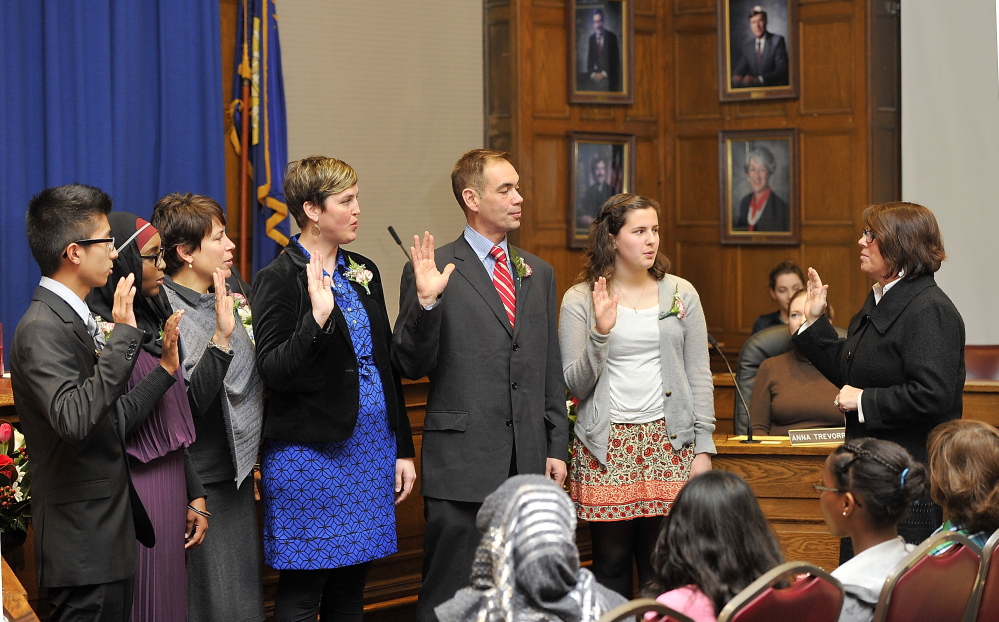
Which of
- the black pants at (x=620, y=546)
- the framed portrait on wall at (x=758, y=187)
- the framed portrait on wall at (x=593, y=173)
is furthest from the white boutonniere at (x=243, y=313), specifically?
the framed portrait on wall at (x=758, y=187)

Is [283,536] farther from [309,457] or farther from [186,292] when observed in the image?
[186,292]

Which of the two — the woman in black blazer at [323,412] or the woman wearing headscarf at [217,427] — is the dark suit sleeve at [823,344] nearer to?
the woman in black blazer at [323,412]

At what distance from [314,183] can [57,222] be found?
0.75 meters

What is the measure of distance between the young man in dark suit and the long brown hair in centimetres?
164

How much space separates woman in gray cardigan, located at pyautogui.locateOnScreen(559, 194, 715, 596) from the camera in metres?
3.39

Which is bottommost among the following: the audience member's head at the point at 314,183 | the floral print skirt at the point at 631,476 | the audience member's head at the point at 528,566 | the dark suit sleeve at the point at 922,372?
the floral print skirt at the point at 631,476

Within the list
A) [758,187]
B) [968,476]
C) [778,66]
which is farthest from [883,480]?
[778,66]

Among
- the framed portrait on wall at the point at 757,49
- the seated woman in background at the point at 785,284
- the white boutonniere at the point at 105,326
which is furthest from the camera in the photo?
the framed portrait on wall at the point at 757,49

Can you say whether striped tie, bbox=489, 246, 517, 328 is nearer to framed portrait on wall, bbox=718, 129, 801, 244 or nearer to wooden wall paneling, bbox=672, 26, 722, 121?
framed portrait on wall, bbox=718, 129, 801, 244

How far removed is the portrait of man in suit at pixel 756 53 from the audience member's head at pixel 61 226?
566 centimetres

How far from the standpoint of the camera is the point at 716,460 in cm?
385

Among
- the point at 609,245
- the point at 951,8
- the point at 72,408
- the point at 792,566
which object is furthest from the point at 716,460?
the point at 951,8

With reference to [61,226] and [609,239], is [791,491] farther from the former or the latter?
[61,226]

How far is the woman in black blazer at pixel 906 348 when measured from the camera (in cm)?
306
